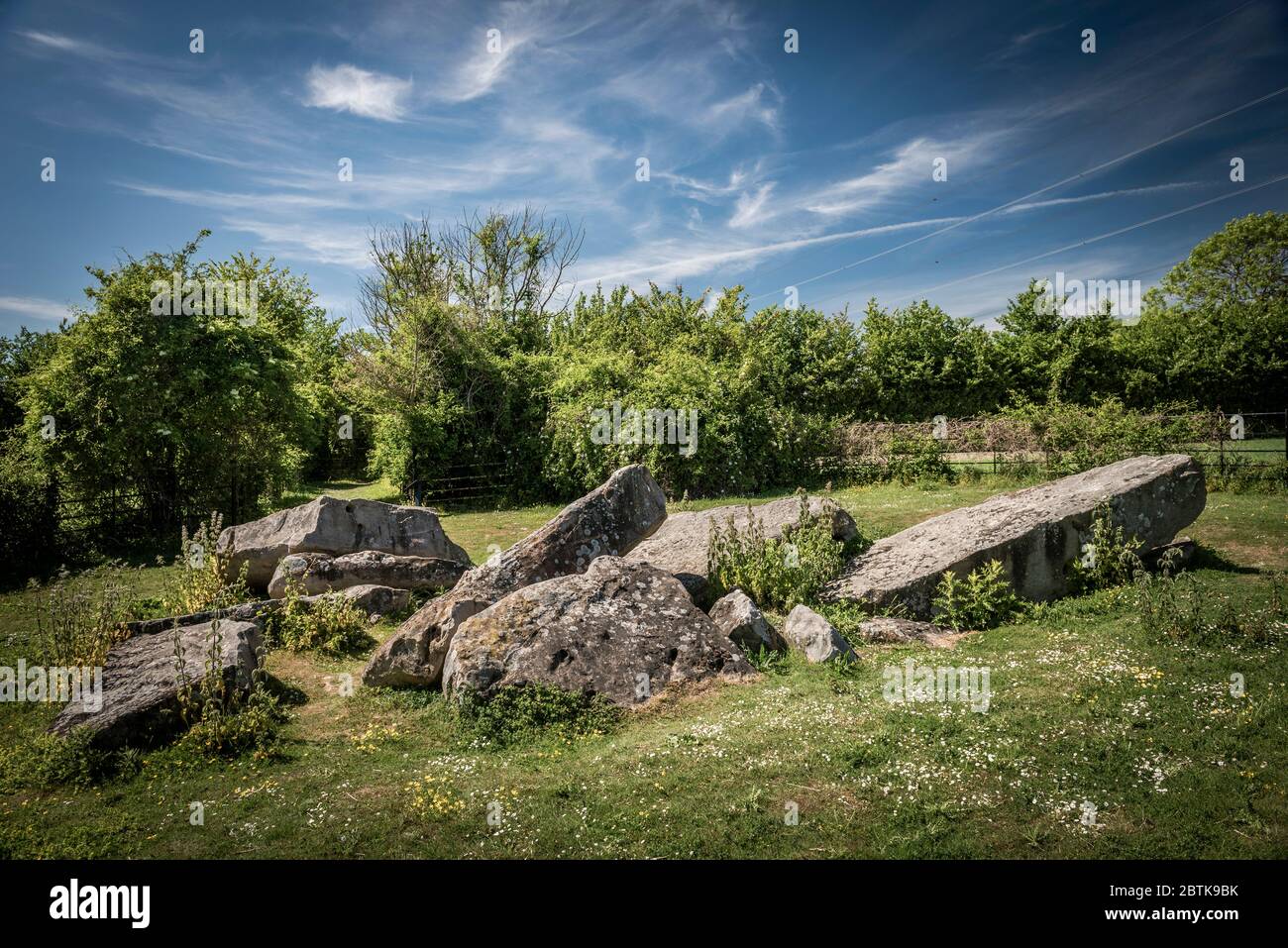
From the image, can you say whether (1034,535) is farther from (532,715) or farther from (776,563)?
(532,715)

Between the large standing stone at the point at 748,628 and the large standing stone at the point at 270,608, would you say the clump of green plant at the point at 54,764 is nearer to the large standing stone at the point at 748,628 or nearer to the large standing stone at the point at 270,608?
the large standing stone at the point at 270,608

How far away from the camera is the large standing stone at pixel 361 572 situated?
11062 millimetres

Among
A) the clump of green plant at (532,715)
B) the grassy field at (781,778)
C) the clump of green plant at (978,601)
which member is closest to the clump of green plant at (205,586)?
the grassy field at (781,778)

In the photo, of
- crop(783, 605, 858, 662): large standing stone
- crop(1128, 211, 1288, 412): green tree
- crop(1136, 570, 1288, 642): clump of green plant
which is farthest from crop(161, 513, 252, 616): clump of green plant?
crop(1128, 211, 1288, 412): green tree

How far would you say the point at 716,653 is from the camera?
8180mm

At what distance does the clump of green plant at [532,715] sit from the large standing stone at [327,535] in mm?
5831

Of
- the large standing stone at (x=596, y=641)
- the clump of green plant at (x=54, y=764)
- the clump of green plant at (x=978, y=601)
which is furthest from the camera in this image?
the clump of green plant at (x=978, y=601)

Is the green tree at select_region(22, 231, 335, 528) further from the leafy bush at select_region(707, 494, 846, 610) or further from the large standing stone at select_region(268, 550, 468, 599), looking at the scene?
the leafy bush at select_region(707, 494, 846, 610)

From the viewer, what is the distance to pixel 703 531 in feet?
43.1

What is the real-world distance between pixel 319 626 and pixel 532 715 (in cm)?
465

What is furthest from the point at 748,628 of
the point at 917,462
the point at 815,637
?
the point at 917,462
